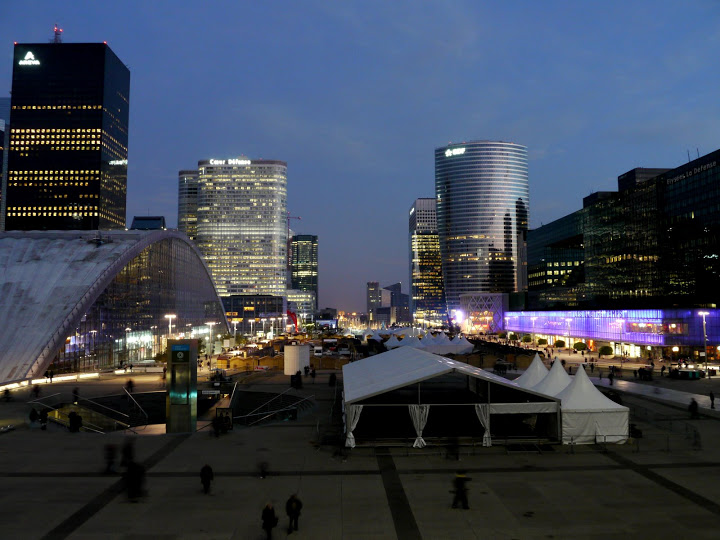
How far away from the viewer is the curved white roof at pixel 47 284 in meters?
51.2

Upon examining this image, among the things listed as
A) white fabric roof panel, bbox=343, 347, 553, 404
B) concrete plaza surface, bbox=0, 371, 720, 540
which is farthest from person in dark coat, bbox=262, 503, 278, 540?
white fabric roof panel, bbox=343, 347, 553, 404

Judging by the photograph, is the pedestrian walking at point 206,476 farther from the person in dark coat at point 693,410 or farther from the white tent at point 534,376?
the person in dark coat at point 693,410

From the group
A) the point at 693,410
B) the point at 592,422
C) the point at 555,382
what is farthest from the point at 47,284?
the point at 693,410

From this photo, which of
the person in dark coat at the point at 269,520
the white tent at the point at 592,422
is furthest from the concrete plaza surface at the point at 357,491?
the white tent at the point at 592,422

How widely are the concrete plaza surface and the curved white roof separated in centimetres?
2850

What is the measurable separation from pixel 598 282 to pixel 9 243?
137465mm

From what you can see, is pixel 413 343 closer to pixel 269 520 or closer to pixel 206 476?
pixel 206 476

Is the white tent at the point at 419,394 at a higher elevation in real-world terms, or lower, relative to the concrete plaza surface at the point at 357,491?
higher

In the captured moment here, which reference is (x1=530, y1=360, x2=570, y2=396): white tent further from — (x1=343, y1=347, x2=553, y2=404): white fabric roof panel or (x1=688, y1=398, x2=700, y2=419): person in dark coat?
(x1=688, y1=398, x2=700, y2=419): person in dark coat

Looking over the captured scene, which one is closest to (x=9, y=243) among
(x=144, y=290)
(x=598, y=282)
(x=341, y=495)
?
(x=144, y=290)

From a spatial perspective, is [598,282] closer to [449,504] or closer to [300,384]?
[300,384]

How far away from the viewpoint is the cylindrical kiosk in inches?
2121

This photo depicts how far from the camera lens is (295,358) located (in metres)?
54.1

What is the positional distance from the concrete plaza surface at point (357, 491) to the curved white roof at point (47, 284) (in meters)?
28.5
